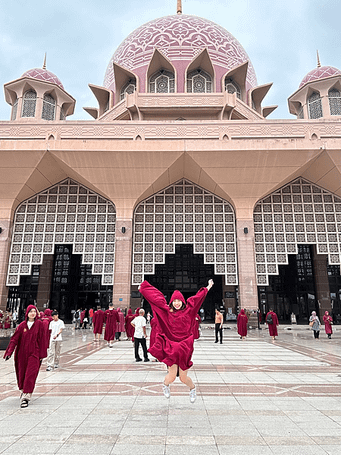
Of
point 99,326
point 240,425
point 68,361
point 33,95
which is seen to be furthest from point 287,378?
point 33,95

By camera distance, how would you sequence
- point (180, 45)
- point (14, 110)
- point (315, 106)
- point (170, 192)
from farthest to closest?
point (180, 45), point (14, 110), point (315, 106), point (170, 192)

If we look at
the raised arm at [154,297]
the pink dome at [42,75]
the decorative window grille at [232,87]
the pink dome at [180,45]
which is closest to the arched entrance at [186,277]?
the decorative window grille at [232,87]

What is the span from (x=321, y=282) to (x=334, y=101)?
1108 centimetres

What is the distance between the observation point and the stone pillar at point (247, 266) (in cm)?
1538

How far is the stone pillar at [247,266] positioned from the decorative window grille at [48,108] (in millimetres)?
13569

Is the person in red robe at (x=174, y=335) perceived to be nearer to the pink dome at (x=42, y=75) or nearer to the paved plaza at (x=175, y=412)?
the paved plaza at (x=175, y=412)

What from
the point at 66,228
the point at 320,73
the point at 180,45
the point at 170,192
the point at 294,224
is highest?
the point at 180,45

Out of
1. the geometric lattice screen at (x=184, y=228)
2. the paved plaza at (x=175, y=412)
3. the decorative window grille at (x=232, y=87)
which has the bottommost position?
the paved plaza at (x=175, y=412)

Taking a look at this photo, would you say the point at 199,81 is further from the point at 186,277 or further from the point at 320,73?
the point at 186,277

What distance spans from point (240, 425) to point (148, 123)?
15.7 m

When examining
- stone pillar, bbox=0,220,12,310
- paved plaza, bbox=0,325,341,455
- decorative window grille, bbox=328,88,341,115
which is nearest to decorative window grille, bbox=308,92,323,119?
decorative window grille, bbox=328,88,341,115

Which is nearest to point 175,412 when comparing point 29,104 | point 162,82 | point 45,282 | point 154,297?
point 154,297

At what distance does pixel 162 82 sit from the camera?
74.5 ft

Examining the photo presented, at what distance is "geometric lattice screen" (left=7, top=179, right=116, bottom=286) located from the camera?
16.2 metres
